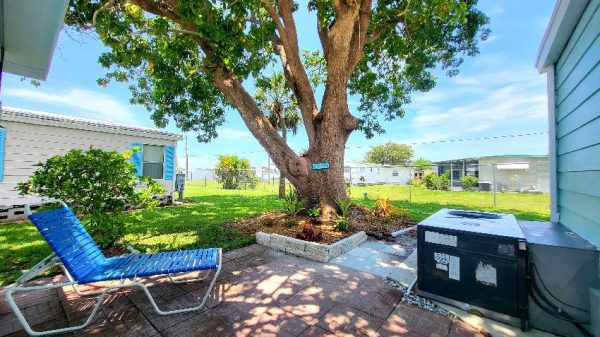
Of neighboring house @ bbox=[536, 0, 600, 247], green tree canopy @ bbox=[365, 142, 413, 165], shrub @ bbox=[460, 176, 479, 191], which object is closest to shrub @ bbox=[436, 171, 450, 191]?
shrub @ bbox=[460, 176, 479, 191]

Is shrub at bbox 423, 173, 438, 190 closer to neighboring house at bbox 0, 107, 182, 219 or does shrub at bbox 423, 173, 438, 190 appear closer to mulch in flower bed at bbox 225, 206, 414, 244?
mulch in flower bed at bbox 225, 206, 414, 244

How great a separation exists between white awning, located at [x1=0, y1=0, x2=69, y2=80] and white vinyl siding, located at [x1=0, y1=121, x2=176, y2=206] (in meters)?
5.25

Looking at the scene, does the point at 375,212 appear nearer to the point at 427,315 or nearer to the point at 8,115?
the point at 427,315

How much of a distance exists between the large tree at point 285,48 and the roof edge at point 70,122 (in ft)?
9.36

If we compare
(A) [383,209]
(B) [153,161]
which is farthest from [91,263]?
(B) [153,161]

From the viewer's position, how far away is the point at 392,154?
176 feet

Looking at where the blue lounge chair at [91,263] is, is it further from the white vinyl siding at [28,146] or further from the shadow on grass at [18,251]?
the white vinyl siding at [28,146]

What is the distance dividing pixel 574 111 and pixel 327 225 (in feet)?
13.9

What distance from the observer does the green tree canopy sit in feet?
175

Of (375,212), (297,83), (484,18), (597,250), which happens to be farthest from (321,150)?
(484,18)

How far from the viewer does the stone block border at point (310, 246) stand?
414 cm

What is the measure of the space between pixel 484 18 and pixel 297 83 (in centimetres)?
532

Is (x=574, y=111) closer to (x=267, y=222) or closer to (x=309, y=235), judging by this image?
(x=309, y=235)

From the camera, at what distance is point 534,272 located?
2354 millimetres
